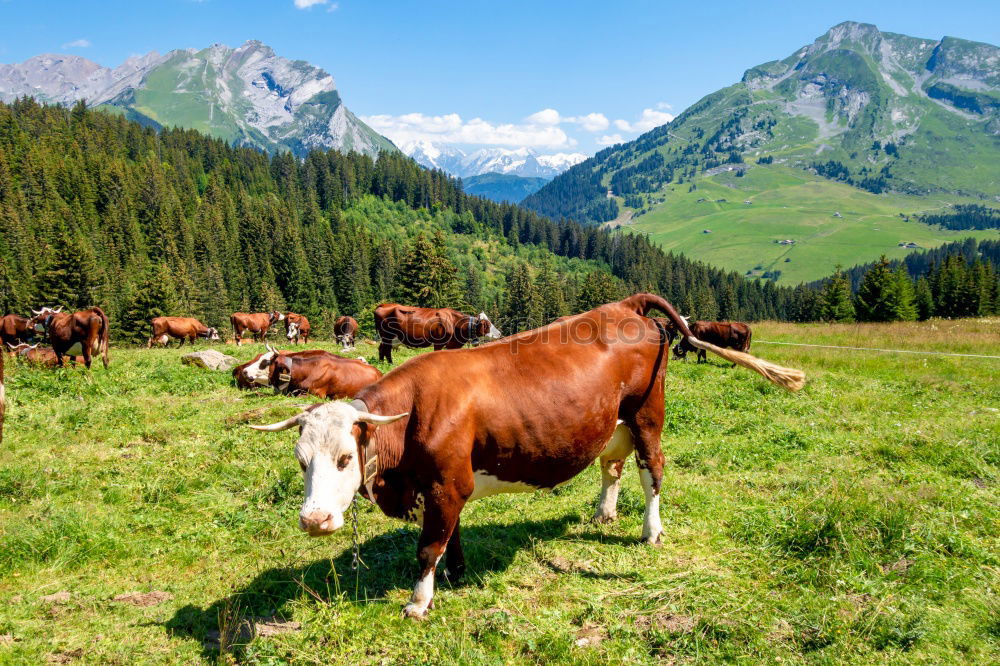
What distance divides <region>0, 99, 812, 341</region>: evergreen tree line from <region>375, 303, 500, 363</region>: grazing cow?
39.3 meters

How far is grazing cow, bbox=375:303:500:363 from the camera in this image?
22.5 metres

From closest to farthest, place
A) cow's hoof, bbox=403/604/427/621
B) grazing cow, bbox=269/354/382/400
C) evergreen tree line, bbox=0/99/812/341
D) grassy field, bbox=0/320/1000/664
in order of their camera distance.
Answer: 1. grassy field, bbox=0/320/1000/664
2. cow's hoof, bbox=403/604/427/621
3. grazing cow, bbox=269/354/382/400
4. evergreen tree line, bbox=0/99/812/341

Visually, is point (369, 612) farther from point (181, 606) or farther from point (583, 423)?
point (583, 423)

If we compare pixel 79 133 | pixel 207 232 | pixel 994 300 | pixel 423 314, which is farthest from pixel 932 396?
pixel 79 133

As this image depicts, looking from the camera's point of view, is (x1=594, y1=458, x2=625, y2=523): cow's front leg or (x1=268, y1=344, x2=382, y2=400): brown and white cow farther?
(x1=268, y1=344, x2=382, y2=400): brown and white cow

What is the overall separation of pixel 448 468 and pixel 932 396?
1569 centimetres

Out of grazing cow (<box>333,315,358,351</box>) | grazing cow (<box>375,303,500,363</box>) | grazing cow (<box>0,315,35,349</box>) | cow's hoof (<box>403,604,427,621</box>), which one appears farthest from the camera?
grazing cow (<box>333,315,358,351</box>)

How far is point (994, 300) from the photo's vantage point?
69750 millimetres

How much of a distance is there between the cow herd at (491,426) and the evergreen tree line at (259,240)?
5622 centimetres

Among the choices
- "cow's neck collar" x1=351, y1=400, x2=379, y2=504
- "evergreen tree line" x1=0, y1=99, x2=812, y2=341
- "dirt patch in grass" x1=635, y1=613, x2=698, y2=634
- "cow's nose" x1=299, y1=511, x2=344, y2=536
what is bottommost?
"dirt patch in grass" x1=635, y1=613, x2=698, y2=634

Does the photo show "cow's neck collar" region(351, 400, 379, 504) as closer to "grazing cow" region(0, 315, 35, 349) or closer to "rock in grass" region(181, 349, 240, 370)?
"rock in grass" region(181, 349, 240, 370)

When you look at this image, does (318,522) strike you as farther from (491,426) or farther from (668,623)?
(668,623)

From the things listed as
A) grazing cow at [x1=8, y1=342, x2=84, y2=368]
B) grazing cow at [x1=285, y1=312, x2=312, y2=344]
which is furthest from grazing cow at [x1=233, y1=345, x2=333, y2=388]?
grazing cow at [x1=285, y1=312, x2=312, y2=344]

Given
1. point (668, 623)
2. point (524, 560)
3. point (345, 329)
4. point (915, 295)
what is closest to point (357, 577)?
point (524, 560)
